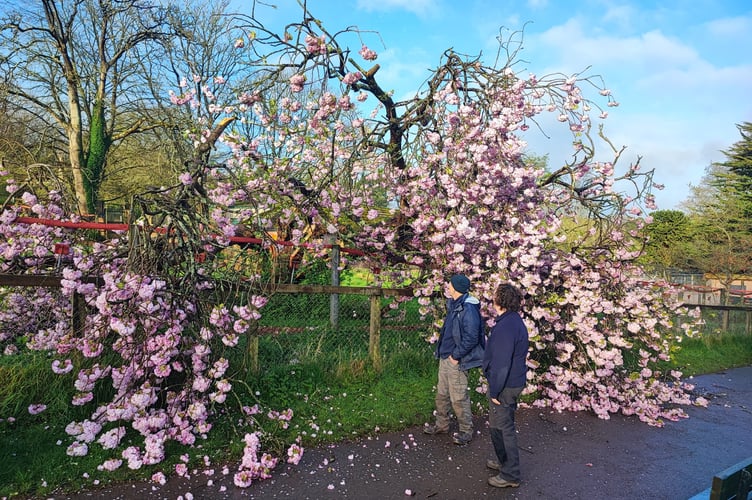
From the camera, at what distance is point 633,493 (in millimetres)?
4191

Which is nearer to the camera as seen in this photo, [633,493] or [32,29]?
[633,493]

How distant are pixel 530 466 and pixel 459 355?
1.18 m

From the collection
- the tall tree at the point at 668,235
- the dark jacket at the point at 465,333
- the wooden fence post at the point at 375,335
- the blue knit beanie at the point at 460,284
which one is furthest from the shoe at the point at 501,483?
the tall tree at the point at 668,235

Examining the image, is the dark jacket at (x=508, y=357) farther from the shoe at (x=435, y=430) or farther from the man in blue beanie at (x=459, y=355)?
the shoe at (x=435, y=430)

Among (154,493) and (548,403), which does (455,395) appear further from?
(154,493)

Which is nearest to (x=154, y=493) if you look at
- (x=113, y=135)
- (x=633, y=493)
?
(x=633, y=493)

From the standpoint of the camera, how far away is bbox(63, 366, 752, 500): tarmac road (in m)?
3.92

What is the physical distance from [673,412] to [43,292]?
7.80 metres

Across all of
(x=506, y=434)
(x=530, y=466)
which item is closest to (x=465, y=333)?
(x=506, y=434)

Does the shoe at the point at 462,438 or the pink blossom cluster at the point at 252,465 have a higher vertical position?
the pink blossom cluster at the point at 252,465

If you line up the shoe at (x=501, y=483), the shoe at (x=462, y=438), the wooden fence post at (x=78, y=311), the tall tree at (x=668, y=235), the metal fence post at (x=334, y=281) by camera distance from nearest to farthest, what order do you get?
1. the shoe at (x=501, y=483)
2. the wooden fence post at (x=78, y=311)
3. the shoe at (x=462, y=438)
4. the metal fence post at (x=334, y=281)
5. the tall tree at (x=668, y=235)

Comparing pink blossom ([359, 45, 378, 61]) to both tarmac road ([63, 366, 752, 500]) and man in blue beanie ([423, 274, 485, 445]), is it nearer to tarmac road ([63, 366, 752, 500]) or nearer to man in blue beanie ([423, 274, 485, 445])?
man in blue beanie ([423, 274, 485, 445])

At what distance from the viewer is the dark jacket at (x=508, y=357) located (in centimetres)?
423

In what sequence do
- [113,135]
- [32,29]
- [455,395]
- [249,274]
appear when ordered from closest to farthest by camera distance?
[455,395], [249,274], [32,29], [113,135]
